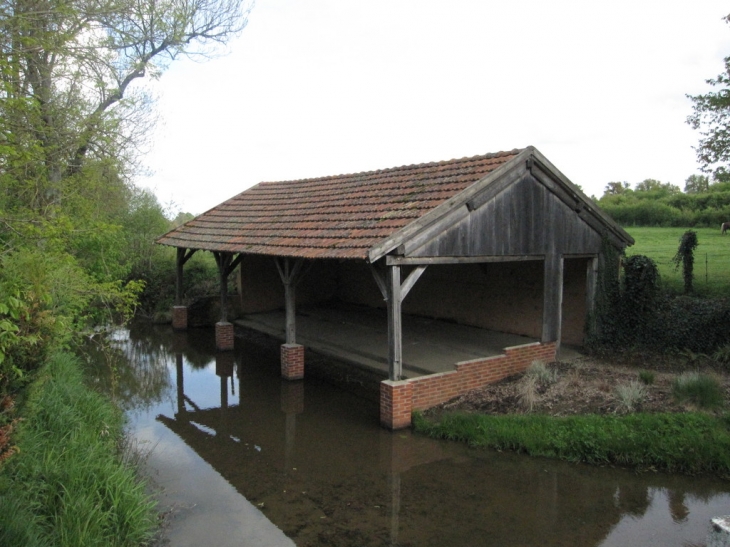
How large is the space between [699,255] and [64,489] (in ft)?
64.2

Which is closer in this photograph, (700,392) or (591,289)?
(700,392)

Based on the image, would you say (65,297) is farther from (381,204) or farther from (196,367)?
(196,367)

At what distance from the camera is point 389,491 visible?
20.8 ft

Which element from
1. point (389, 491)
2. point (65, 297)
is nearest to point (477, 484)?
point (389, 491)

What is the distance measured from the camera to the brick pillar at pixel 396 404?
322 inches

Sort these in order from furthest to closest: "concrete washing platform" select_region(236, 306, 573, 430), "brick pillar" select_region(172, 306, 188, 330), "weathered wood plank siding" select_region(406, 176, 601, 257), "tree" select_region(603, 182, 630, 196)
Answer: "tree" select_region(603, 182, 630, 196), "brick pillar" select_region(172, 306, 188, 330), "weathered wood plank siding" select_region(406, 176, 601, 257), "concrete washing platform" select_region(236, 306, 573, 430)

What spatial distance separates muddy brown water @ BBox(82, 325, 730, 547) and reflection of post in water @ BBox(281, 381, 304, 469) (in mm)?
40

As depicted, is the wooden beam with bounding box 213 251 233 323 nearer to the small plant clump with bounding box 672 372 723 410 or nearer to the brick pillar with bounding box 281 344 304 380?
the brick pillar with bounding box 281 344 304 380

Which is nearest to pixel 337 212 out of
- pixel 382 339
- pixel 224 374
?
pixel 382 339

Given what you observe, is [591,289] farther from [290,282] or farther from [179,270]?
[179,270]

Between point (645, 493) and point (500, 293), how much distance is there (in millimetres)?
7422

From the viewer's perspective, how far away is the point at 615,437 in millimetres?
7070

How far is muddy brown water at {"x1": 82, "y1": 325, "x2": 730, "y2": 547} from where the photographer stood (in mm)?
5363

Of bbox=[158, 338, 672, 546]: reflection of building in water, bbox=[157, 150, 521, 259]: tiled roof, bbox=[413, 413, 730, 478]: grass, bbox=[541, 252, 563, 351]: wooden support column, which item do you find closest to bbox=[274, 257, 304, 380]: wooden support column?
bbox=[157, 150, 521, 259]: tiled roof
